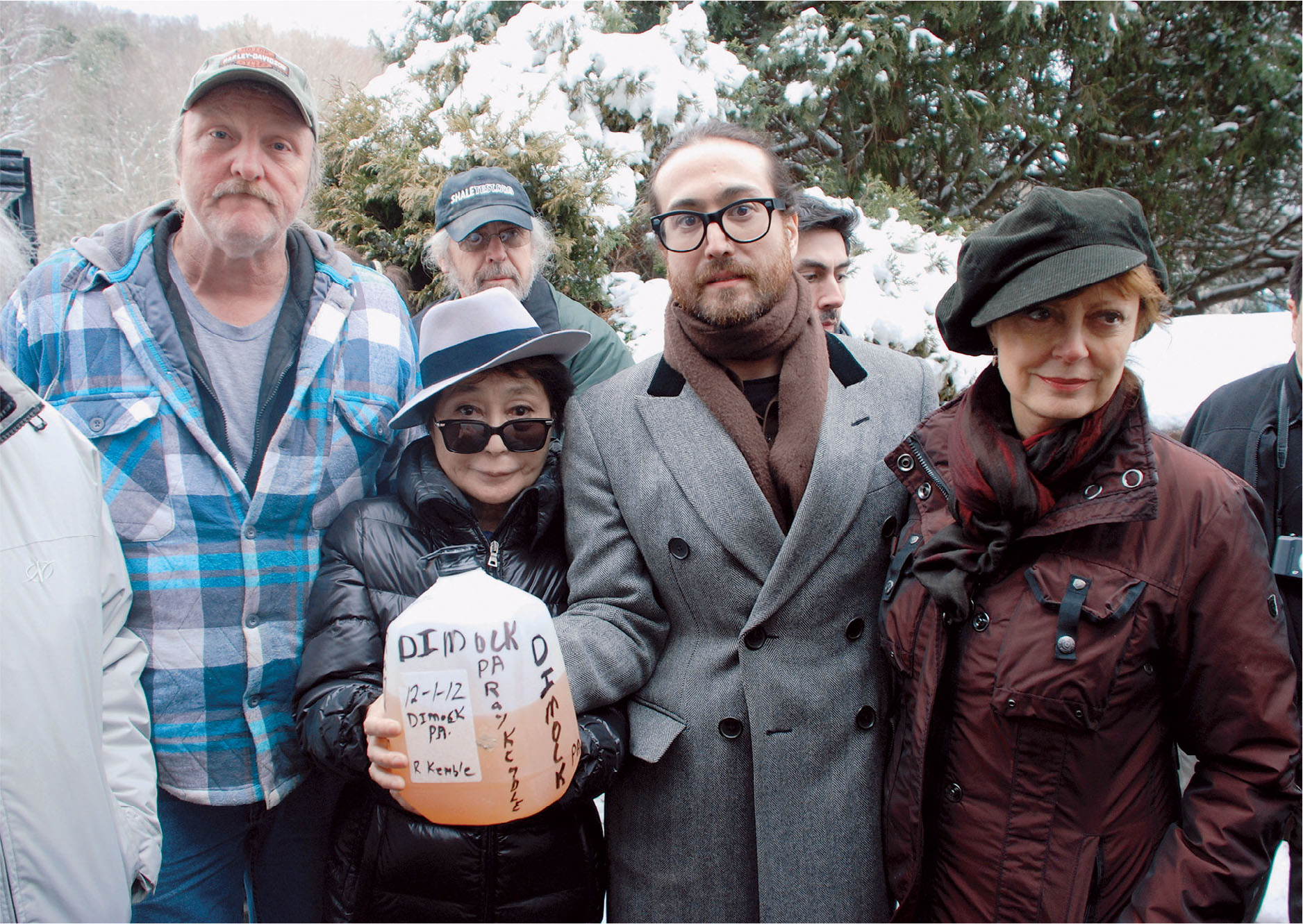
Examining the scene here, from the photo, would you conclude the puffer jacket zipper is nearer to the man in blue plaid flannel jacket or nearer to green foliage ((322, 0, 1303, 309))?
the man in blue plaid flannel jacket

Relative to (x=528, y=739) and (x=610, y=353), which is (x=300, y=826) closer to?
(x=528, y=739)

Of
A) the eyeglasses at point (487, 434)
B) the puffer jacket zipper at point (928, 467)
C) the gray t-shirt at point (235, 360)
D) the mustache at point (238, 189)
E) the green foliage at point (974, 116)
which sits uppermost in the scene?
the green foliage at point (974, 116)

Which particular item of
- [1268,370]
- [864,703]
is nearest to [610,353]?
[864,703]

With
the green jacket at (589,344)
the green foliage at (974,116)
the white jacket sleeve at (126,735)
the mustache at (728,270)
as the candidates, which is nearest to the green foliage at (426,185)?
the green foliage at (974,116)

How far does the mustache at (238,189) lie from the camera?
202 cm

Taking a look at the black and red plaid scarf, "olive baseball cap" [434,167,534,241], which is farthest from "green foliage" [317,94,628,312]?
the black and red plaid scarf

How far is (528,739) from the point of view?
5.06ft

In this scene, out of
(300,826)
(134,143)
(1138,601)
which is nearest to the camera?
(1138,601)

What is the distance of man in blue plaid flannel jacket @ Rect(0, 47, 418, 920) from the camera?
76.5 inches

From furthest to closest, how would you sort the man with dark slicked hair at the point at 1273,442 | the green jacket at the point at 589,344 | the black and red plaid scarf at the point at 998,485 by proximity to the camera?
the green jacket at the point at 589,344 → the man with dark slicked hair at the point at 1273,442 → the black and red plaid scarf at the point at 998,485

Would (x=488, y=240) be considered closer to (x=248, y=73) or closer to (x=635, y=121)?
(x=248, y=73)

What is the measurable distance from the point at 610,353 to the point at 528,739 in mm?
1969

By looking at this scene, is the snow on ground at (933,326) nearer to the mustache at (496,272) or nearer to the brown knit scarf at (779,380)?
the mustache at (496,272)

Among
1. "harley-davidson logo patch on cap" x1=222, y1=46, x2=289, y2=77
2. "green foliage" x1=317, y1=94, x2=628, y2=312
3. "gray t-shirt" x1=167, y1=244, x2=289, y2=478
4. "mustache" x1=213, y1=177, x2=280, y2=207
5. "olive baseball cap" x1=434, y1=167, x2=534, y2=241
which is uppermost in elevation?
"green foliage" x1=317, y1=94, x2=628, y2=312
